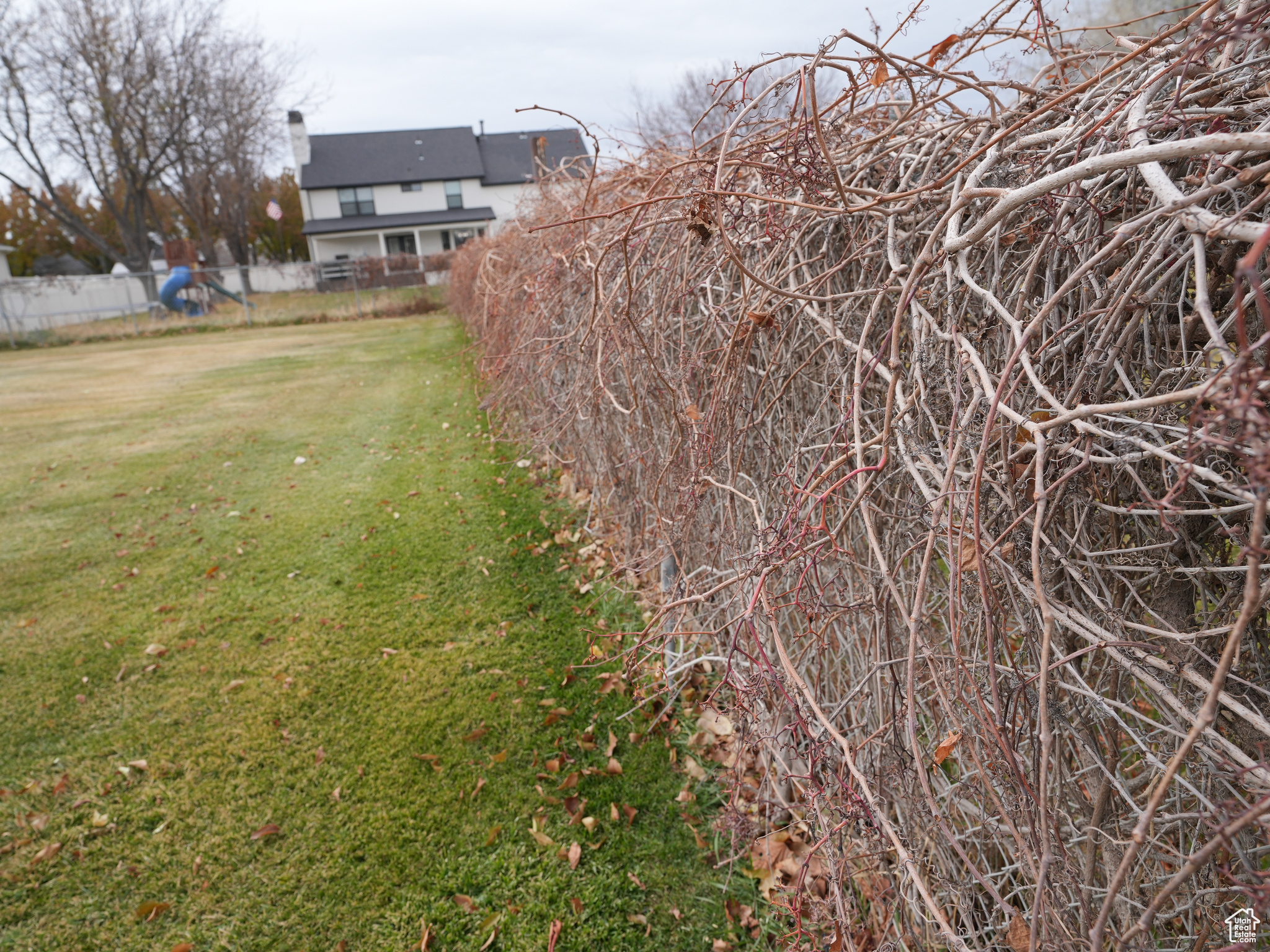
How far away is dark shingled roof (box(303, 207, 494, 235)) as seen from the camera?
133 ft

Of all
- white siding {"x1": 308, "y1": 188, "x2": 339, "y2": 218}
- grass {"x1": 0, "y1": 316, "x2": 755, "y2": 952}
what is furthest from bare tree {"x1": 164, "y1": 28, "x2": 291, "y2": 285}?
grass {"x1": 0, "y1": 316, "x2": 755, "y2": 952}

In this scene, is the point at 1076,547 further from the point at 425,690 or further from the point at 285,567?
the point at 285,567

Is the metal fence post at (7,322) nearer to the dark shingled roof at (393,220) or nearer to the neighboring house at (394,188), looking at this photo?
the dark shingled roof at (393,220)

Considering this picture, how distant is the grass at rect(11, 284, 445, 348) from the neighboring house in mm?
14667

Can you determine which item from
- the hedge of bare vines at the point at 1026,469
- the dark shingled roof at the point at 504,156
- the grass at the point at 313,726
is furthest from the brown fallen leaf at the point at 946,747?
the dark shingled roof at the point at 504,156

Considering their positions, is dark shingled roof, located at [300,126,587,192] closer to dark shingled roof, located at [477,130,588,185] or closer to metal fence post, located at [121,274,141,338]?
dark shingled roof, located at [477,130,588,185]

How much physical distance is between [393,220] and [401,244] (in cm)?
162

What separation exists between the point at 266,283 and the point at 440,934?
162 feet

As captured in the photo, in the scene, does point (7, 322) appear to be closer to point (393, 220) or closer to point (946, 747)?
point (393, 220)

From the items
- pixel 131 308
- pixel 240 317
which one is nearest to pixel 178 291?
pixel 131 308

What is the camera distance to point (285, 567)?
5.40m

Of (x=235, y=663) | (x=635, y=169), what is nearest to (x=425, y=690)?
(x=235, y=663)

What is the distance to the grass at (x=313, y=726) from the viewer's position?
2.74m

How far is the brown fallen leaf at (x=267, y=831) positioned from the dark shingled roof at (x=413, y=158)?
140 feet
